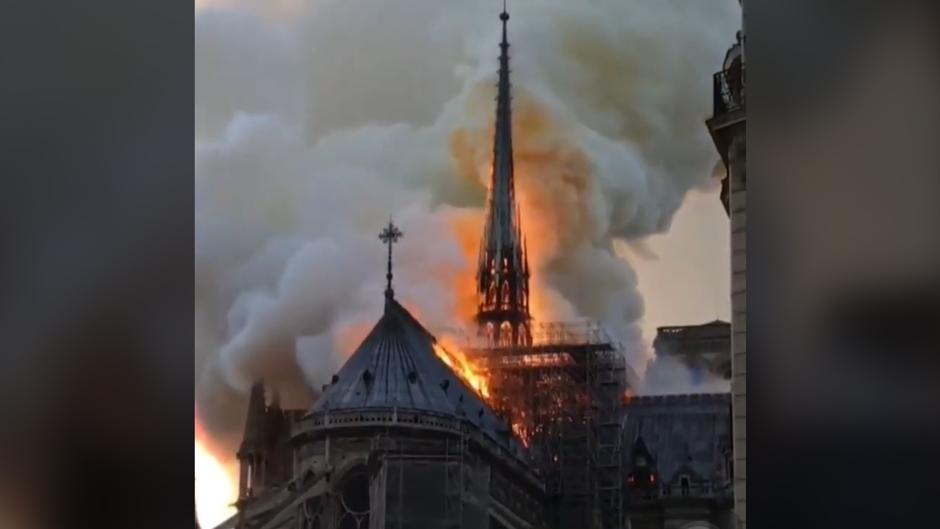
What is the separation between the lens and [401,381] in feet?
9.04

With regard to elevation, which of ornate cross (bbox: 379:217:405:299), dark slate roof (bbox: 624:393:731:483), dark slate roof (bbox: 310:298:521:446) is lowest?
dark slate roof (bbox: 624:393:731:483)

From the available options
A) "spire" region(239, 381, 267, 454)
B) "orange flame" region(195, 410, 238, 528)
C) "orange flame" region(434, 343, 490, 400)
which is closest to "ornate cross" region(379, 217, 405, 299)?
"orange flame" region(434, 343, 490, 400)

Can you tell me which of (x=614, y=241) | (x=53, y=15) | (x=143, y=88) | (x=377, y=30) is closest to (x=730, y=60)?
(x=614, y=241)

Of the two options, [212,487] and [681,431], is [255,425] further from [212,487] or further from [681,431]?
[681,431]

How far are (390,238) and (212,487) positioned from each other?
90 centimetres

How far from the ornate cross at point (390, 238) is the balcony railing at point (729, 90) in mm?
944

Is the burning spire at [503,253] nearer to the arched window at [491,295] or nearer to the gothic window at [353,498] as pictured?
the arched window at [491,295]

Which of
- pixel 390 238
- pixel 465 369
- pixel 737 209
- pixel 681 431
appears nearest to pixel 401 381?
pixel 465 369

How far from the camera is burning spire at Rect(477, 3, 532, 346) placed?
2676mm

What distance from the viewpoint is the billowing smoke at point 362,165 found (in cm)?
265

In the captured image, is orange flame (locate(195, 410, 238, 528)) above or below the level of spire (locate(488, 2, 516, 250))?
below

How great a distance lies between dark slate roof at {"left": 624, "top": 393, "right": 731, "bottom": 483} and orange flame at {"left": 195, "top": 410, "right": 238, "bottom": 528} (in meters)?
1.15

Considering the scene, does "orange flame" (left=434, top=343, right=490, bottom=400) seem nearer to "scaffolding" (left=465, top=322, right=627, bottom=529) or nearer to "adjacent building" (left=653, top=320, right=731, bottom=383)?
"scaffolding" (left=465, top=322, right=627, bottom=529)

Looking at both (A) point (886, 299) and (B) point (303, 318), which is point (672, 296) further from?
(B) point (303, 318)
